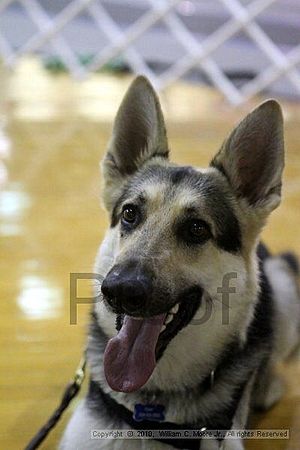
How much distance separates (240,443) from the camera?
4.61ft

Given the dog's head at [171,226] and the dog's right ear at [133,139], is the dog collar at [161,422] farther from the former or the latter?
the dog's right ear at [133,139]

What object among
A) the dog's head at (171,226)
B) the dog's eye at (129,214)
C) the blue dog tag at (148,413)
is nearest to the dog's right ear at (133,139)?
the dog's head at (171,226)

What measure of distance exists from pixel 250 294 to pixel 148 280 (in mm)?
294

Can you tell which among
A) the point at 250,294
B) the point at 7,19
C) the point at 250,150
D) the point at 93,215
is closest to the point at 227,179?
the point at 250,150

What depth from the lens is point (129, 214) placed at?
52.1 inches

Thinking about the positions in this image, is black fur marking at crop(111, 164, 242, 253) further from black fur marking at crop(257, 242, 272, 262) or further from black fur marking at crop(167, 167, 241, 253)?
black fur marking at crop(257, 242, 272, 262)

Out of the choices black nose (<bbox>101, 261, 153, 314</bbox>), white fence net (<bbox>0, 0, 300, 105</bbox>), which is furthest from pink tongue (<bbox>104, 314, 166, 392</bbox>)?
white fence net (<bbox>0, 0, 300, 105</bbox>)

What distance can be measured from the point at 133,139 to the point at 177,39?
3527 mm

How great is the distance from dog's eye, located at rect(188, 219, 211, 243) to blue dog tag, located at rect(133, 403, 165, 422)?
36 cm

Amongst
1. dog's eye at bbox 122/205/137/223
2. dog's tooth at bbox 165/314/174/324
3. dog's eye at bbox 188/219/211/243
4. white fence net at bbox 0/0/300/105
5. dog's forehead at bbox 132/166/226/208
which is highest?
white fence net at bbox 0/0/300/105

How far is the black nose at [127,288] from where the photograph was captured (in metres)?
1.09

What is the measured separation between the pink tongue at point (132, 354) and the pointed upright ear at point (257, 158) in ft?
1.21

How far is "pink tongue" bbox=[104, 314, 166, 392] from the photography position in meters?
1.22

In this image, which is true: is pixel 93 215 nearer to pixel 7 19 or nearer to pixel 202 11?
pixel 202 11
